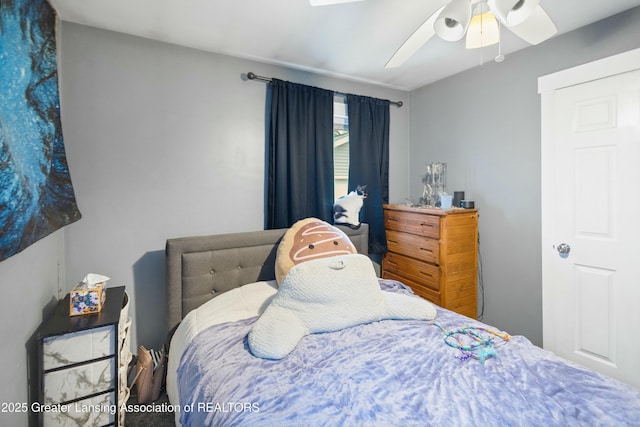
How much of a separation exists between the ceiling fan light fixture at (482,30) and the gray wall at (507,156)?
934mm

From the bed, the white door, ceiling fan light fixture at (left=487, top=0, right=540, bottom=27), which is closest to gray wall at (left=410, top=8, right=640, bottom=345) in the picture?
the white door

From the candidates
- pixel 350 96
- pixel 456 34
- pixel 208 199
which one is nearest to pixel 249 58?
pixel 350 96

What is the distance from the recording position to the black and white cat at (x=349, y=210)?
266 cm

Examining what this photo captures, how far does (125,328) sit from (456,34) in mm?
2300

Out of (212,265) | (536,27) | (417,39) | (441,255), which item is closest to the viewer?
(536,27)

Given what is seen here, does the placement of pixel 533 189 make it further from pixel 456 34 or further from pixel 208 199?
pixel 208 199

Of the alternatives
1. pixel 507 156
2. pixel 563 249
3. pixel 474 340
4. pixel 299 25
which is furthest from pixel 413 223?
pixel 299 25

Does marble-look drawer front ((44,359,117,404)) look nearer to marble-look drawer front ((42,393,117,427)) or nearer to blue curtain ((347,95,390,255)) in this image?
marble-look drawer front ((42,393,117,427))

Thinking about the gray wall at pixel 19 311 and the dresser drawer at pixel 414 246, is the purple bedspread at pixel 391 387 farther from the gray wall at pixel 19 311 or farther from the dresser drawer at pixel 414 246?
the dresser drawer at pixel 414 246

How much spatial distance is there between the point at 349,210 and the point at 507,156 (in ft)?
4.54

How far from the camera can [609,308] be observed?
6.35 feet

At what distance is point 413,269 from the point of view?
8.70 feet

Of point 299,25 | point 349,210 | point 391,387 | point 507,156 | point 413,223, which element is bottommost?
point 391,387

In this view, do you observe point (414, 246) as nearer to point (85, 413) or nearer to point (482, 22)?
point (482, 22)
